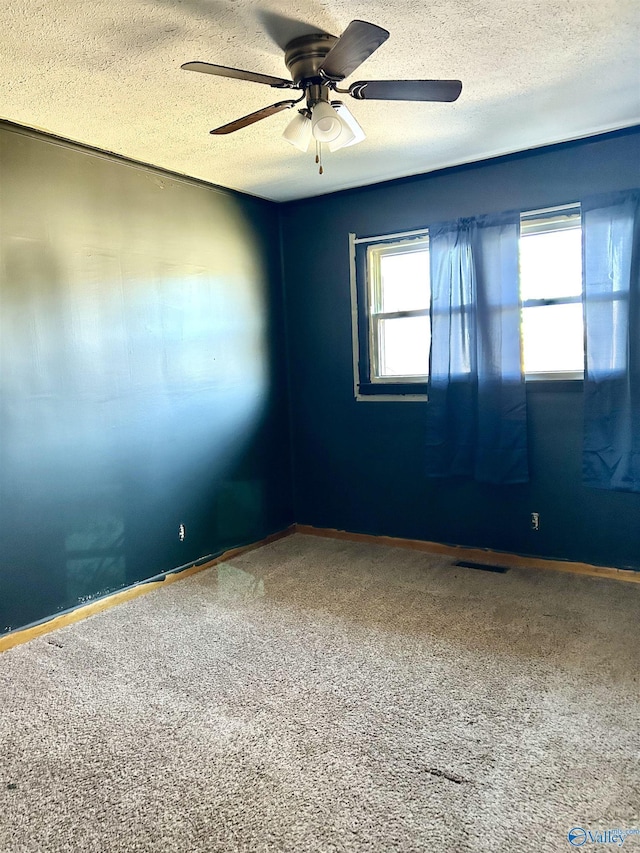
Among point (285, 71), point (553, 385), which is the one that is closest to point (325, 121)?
point (285, 71)

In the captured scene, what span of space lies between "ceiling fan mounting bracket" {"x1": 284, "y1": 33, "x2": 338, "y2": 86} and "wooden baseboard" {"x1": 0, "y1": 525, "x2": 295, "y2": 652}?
279cm

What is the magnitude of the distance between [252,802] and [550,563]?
2570 millimetres

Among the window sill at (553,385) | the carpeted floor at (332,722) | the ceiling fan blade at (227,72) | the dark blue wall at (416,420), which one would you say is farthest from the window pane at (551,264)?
the ceiling fan blade at (227,72)

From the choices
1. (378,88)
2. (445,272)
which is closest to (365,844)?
(378,88)

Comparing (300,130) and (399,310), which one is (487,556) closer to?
(399,310)

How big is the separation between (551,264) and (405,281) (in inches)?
39.7

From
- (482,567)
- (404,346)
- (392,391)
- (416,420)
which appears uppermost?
(404,346)

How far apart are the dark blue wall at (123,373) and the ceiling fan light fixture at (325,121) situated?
1.64 m

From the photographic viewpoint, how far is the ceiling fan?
6.82 ft

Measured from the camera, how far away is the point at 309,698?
8.00 feet

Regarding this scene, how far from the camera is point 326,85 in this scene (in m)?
2.32

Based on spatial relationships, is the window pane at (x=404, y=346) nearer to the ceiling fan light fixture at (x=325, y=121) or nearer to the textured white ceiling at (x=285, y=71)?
the textured white ceiling at (x=285, y=71)

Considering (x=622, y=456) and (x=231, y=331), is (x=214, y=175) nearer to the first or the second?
(x=231, y=331)

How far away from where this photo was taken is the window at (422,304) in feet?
12.1
